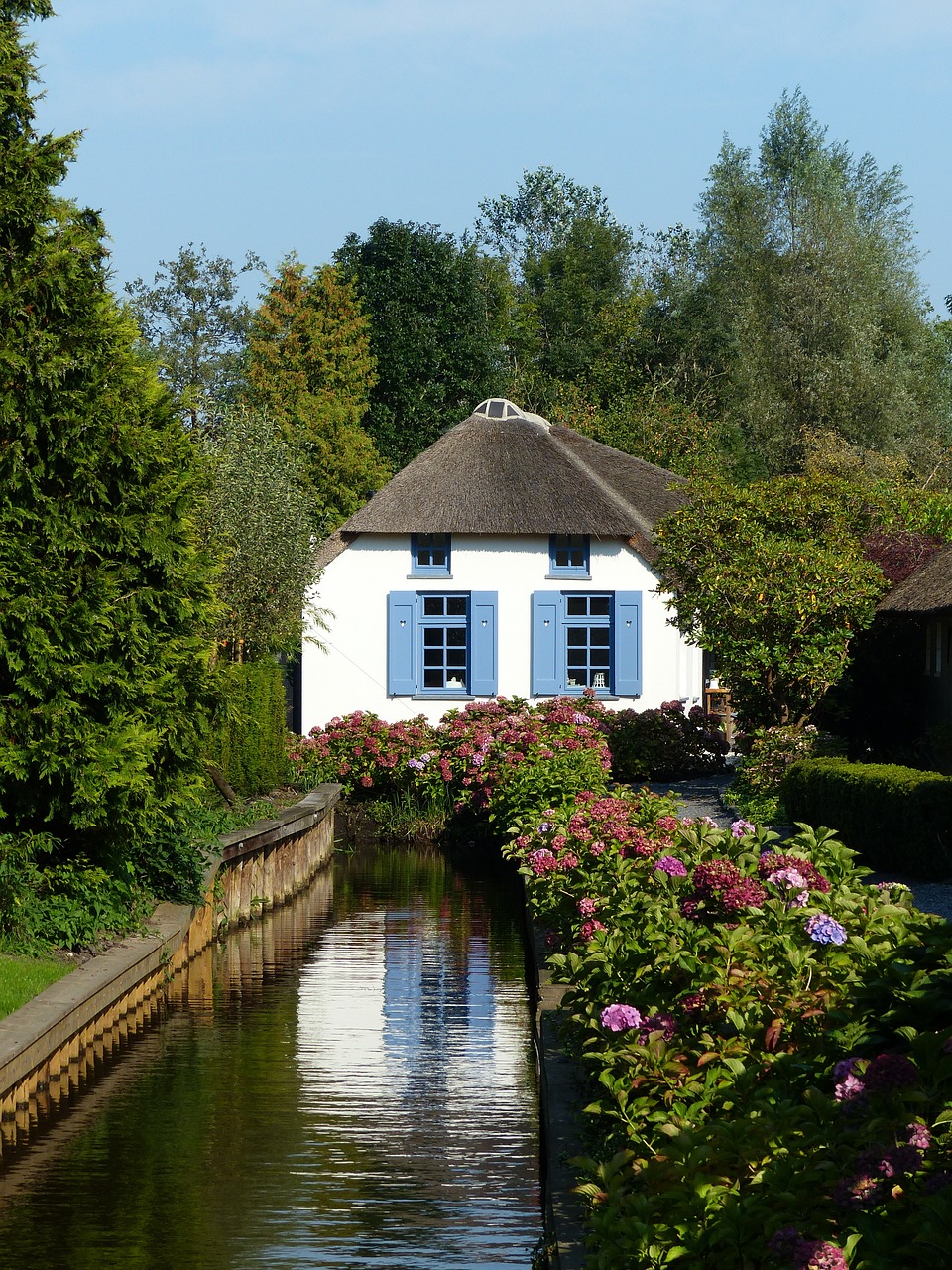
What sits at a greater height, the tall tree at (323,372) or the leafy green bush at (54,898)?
the tall tree at (323,372)

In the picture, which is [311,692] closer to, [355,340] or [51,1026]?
[51,1026]

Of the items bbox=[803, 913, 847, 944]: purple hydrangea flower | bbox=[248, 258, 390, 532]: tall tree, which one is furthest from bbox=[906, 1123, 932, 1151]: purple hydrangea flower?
bbox=[248, 258, 390, 532]: tall tree

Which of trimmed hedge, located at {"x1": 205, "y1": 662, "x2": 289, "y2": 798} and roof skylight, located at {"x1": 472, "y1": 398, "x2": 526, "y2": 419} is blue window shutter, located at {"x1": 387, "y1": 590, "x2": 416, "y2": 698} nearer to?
trimmed hedge, located at {"x1": 205, "y1": 662, "x2": 289, "y2": 798}

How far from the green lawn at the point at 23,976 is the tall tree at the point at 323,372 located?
31.4 meters

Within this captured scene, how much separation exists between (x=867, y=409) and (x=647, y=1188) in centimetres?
4419

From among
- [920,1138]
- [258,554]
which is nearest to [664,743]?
[258,554]

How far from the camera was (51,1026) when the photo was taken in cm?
886

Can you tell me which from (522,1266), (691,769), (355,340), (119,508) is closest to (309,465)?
(355,340)

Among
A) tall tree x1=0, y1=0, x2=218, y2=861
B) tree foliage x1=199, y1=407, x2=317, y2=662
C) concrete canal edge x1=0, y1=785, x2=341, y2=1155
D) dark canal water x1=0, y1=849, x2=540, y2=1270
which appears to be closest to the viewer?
dark canal water x1=0, y1=849, x2=540, y2=1270

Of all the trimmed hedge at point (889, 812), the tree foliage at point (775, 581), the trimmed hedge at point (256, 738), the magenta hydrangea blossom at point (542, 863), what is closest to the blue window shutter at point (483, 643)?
the trimmed hedge at point (256, 738)

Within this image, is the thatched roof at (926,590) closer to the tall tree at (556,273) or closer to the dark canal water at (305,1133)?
the dark canal water at (305,1133)

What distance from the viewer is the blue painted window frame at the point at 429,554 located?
27.0m

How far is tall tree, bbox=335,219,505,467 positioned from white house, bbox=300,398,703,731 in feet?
67.3

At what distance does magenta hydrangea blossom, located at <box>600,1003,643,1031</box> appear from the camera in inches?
231
